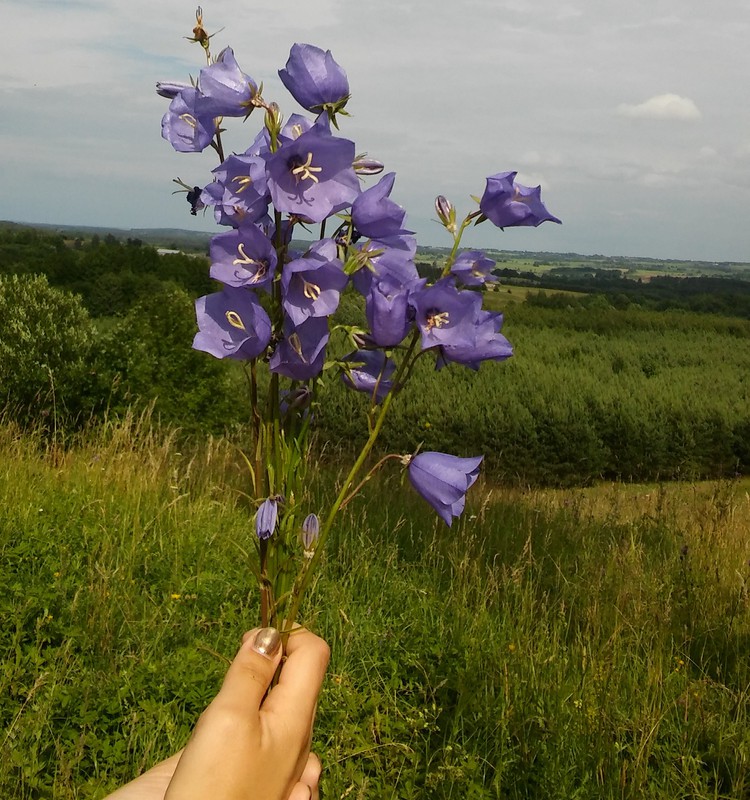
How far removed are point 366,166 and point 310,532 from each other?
1.89ft

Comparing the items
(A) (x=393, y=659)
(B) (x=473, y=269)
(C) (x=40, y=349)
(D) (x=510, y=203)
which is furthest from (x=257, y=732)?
(C) (x=40, y=349)

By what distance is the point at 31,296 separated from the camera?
29.9 feet

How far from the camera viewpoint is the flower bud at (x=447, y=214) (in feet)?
4.20

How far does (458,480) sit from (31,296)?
894 centimetres

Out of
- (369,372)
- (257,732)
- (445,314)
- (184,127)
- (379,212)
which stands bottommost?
(257,732)

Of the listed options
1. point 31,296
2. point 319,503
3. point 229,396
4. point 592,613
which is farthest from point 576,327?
point 592,613

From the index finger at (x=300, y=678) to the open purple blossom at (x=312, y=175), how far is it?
653 mm

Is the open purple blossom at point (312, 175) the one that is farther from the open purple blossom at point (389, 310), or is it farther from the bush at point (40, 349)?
the bush at point (40, 349)

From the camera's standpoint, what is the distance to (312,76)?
3.95 feet

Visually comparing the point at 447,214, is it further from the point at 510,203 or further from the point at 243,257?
the point at 243,257

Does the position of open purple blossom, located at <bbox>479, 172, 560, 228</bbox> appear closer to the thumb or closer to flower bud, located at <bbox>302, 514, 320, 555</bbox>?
flower bud, located at <bbox>302, 514, 320, 555</bbox>

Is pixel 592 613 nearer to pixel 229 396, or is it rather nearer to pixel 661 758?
pixel 661 758

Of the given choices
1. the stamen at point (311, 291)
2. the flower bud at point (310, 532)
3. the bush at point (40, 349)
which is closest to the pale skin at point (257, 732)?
the flower bud at point (310, 532)

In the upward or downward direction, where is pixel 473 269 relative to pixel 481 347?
upward
